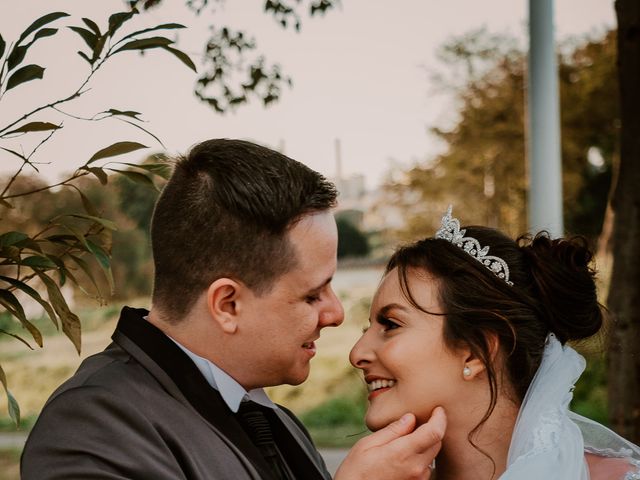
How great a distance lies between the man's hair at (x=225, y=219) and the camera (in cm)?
258

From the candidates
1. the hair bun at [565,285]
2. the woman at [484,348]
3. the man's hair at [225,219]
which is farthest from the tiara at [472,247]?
the man's hair at [225,219]

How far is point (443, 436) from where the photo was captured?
9.39ft

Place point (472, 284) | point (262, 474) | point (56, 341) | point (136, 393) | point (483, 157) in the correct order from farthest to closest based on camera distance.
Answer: point (483, 157)
point (56, 341)
point (472, 284)
point (262, 474)
point (136, 393)

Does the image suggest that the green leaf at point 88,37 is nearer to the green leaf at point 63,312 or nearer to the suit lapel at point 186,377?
the green leaf at point 63,312

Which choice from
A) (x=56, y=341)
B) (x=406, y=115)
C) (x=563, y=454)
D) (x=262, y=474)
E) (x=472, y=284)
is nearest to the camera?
(x=262, y=474)

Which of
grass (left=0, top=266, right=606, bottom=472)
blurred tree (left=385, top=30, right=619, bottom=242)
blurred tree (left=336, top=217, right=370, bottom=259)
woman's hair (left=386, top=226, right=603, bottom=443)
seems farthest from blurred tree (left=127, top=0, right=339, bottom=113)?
blurred tree (left=385, top=30, right=619, bottom=242)

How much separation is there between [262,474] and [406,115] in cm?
1415

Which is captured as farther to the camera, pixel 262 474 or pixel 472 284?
pixel 472 284

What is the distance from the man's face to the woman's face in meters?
0.23

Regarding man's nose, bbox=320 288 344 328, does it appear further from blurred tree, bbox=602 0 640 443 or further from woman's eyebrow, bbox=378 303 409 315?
blurred tree, bbox=602 0 640 443

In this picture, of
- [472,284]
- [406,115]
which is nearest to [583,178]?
[406,115]

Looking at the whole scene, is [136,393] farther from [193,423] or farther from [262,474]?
[262,474]

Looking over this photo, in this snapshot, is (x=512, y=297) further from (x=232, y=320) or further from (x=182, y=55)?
(x=182, y=55)

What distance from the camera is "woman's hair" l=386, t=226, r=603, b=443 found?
292 cm
